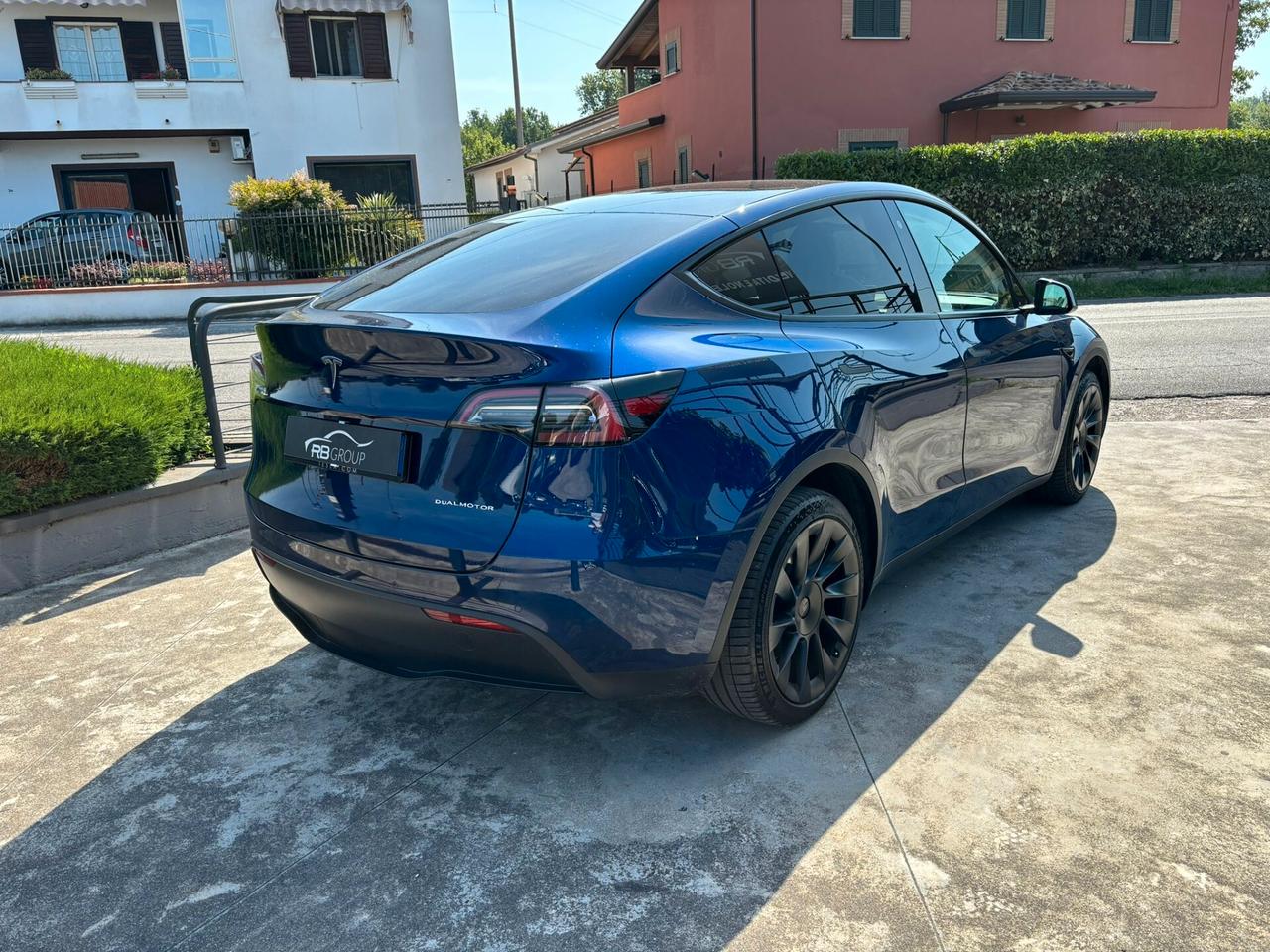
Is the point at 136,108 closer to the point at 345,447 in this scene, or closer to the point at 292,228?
the point at 292,228

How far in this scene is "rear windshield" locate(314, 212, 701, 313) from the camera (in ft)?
9.05

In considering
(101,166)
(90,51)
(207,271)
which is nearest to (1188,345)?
(207,271)

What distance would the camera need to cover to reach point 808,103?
850 inches

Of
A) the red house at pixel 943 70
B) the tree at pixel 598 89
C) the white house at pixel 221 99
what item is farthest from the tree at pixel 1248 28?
the tree at pixel 598 89

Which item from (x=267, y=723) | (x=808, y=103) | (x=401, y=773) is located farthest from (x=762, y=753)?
(x=808, y=103)

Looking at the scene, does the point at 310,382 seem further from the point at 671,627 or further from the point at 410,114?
the point at 410,114

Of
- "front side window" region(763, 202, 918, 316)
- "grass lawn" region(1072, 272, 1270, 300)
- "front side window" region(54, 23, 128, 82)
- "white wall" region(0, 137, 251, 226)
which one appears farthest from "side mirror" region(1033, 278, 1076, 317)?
"front side window" region(54, 23, 128, 82)

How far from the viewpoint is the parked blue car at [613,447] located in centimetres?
239

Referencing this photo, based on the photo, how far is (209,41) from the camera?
21.9m

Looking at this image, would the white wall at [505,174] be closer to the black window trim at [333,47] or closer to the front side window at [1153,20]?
the black window trim at [333,47]

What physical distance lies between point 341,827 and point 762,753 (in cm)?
120

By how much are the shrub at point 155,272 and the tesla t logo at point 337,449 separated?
53.2ft

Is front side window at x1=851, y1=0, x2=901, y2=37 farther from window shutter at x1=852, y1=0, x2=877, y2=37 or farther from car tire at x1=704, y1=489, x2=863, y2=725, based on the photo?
car tire at x1=704, y1=489, x2=863, y2=725

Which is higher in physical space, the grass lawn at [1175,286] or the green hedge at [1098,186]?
the green hedge at [1098,186]
